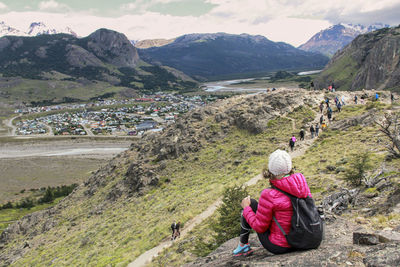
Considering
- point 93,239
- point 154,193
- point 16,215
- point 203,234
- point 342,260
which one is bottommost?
point 16,215

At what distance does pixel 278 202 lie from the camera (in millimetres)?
5438

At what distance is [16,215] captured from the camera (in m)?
67.5

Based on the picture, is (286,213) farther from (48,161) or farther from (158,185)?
(48,161)

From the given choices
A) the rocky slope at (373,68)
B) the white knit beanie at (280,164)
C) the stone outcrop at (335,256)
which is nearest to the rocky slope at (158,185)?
the stone outcrop at (335,256)

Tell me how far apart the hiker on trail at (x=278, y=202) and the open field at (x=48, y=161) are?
9530 cm

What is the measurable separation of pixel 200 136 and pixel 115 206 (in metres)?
15.6

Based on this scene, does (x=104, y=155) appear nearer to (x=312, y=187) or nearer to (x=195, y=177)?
(x=195, y=177)

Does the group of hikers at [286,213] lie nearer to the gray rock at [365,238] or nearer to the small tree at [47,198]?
the gray rock at [365,238]

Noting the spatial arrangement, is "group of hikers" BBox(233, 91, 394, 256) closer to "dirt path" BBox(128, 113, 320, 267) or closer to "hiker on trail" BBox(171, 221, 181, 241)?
"dirt path" BBox(128, 113, 320, 267)

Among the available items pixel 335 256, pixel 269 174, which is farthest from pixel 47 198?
pixel 335 256

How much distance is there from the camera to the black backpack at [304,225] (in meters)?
5.23

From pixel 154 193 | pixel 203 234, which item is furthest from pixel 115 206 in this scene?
pixel 203 234

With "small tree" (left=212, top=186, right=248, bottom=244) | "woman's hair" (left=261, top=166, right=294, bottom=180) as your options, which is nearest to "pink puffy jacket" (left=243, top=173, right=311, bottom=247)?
"woman's hair" (left=261, top=166, right=294, bottom=180)

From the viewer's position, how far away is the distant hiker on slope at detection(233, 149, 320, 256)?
5371 mm
